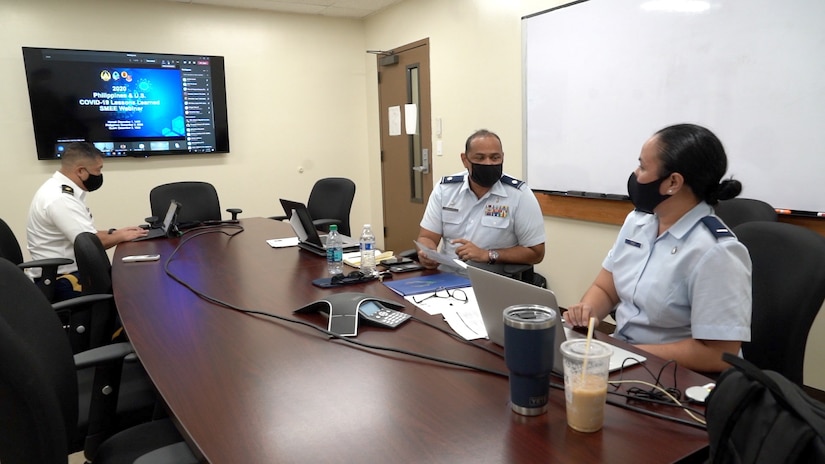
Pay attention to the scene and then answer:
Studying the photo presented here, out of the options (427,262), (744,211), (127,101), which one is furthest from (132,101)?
(744,211)

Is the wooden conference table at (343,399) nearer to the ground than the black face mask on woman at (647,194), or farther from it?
nearer to the ground

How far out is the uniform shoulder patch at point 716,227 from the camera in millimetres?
1414

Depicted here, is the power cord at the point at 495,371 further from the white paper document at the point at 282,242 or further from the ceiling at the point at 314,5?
the ceiling at the point at 314,5

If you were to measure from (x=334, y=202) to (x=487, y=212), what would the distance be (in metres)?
1.88

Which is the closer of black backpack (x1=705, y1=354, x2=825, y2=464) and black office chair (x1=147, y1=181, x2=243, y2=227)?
black backpack (x1=705, y1=354, x2=825, y2=464)

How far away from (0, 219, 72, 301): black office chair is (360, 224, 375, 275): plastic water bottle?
1.68m

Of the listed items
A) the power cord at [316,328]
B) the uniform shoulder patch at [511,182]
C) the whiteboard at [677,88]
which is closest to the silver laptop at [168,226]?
the power cord at [316,328]

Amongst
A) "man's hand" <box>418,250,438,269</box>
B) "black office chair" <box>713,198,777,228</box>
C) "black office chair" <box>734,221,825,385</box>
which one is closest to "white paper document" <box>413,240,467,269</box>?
"man's hand" <box>418,250,438,269</box>

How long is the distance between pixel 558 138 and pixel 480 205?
123 centimetres

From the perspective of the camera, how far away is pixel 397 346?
1.44 meters

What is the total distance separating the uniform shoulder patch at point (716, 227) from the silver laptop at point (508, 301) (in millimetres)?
403

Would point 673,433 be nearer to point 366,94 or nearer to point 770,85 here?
point 770,85

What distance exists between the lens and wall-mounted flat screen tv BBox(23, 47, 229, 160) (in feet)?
14.5

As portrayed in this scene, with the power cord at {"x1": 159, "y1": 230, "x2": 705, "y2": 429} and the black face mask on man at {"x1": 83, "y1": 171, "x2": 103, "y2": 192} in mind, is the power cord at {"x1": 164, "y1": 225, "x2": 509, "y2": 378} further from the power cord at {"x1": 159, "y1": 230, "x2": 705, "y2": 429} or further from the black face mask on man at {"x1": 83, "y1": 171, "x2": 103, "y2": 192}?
the black face mask on man at {"x1": 83, "y1": 171, "x2": 103, "y2": 192}
